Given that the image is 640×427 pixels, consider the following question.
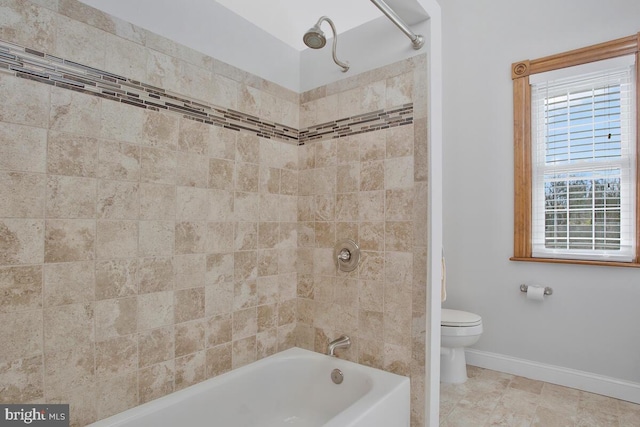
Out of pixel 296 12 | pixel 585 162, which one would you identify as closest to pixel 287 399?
pixel 296 12

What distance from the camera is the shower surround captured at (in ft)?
3.94

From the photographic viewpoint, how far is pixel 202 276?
1675mm

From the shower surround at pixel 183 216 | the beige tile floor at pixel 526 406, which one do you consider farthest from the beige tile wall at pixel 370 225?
the beige tile floor at pixel 526 406

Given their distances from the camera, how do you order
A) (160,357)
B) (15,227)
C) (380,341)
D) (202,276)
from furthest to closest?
(380,341), (202,276), (160,357), (15,227)

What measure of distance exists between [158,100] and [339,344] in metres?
1.49

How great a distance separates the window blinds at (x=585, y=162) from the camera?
8.05 ft

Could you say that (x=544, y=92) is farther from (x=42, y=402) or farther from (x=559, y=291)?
(x=42, y=402)

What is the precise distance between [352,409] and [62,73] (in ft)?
5.48

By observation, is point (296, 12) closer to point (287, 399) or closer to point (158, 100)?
point (158, 100)

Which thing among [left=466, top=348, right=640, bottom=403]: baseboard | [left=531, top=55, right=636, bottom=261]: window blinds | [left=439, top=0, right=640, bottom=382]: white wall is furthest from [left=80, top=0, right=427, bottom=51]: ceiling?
[left=466, top=348, right=640, bottom=403]: baseboard

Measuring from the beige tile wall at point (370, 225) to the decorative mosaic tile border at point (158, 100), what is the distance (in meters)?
0.05

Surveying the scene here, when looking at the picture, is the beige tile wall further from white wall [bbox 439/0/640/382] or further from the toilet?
white wall [bbox 439/0/640/382]

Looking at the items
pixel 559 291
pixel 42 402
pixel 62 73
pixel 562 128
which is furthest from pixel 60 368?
pixel 562 128

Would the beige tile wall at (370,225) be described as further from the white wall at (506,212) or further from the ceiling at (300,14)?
the white wall at (506,212)
